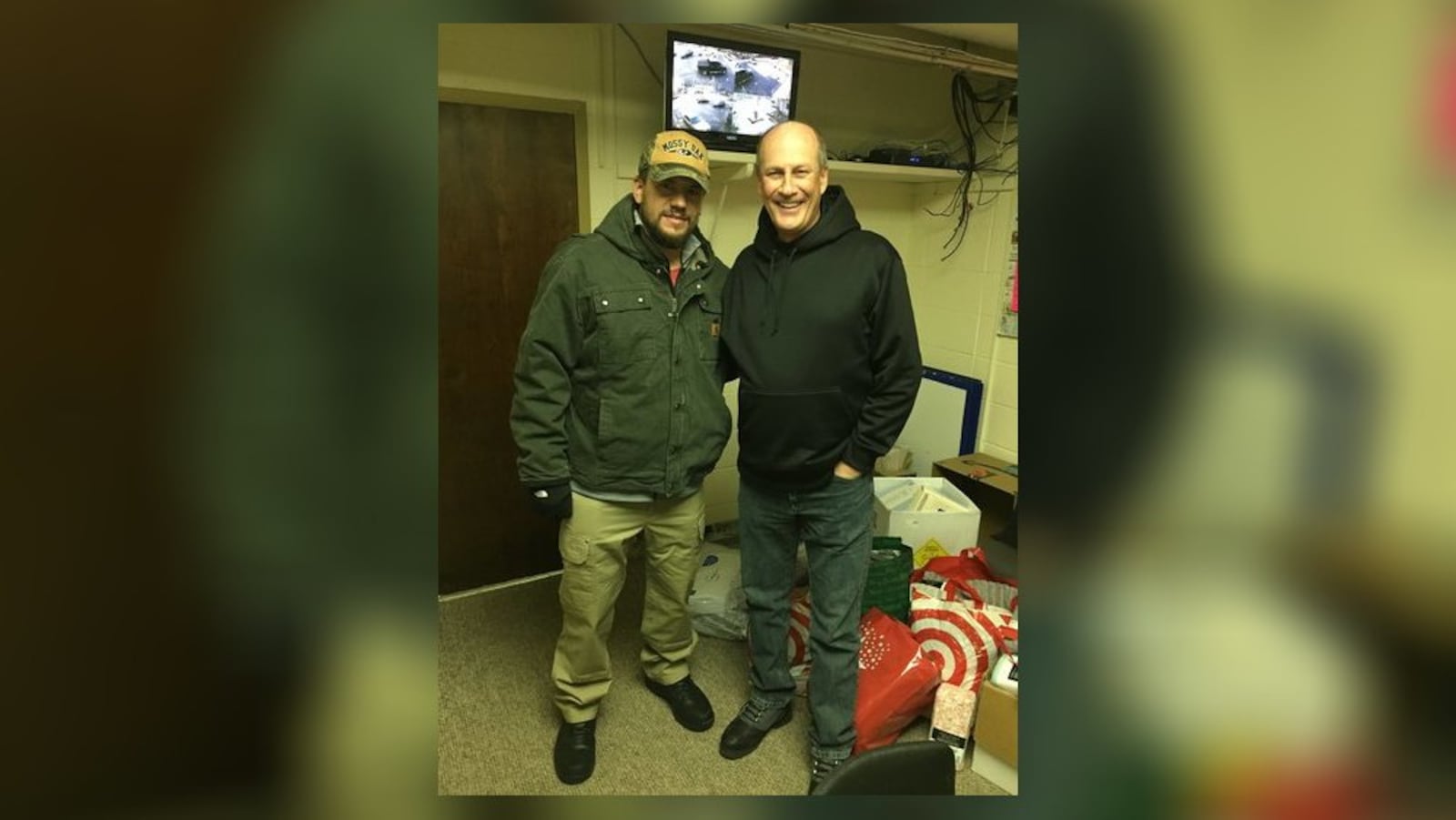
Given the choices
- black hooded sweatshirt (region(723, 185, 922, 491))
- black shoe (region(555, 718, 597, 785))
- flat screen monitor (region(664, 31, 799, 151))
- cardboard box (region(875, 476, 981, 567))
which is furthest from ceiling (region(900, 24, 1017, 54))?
cardboard box (region(875, 476, 981, 567))

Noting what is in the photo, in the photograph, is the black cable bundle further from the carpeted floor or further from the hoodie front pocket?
the carpeted floor

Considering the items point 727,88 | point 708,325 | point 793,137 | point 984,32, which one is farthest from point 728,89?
point 984,32

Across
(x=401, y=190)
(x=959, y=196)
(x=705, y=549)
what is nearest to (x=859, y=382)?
(x=959, y=196)

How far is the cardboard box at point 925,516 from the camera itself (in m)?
1.69

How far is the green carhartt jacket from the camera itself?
1033 millimetres

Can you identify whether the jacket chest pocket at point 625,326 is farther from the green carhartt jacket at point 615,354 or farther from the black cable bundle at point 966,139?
the black cable bundle at point 966,139

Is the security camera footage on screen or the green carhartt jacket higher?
the security camera footage on screen

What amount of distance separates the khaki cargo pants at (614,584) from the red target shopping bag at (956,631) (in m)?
0.52

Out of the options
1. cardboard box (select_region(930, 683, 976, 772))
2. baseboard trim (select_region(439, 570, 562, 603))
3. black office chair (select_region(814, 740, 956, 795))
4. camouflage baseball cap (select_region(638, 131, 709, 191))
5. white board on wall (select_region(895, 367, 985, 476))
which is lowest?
cardboard box (select_region(930, 683, 976, 772))

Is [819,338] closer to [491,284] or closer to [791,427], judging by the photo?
[791,427]

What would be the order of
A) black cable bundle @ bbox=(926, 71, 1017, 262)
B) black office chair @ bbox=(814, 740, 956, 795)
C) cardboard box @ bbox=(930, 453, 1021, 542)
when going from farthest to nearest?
cardboard box @ bbox=(930, 453, 1021, 542) < black cable bundle @ bbox=(926, 71, 1017, 262) < black office chair @ bbox=(814, 740, 956, 795)

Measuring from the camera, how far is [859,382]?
1112 mm

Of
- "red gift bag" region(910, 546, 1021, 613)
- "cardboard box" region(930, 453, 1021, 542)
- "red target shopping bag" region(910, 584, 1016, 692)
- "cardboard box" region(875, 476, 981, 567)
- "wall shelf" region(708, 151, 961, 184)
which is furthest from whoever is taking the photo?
"cardboard box" region(875, 476, 981, 567)

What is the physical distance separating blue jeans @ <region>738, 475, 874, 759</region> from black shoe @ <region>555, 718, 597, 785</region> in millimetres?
387
